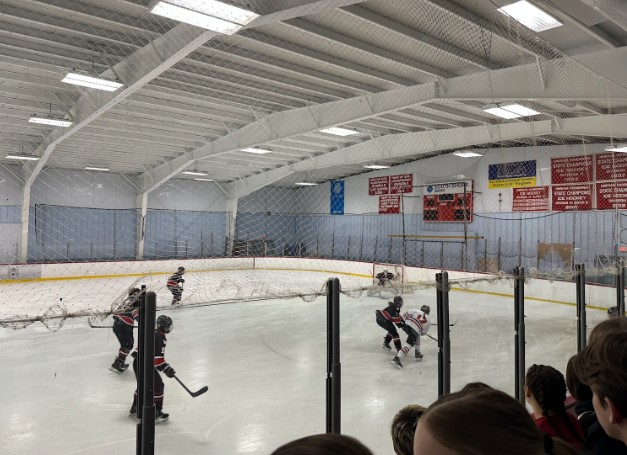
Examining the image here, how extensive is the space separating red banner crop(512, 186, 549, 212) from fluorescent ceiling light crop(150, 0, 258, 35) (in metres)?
13.3

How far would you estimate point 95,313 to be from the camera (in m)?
2.55

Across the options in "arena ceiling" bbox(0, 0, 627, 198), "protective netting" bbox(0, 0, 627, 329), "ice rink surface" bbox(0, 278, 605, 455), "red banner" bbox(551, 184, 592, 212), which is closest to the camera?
"ice rink surface" bbox(0, 278, 605, 455)

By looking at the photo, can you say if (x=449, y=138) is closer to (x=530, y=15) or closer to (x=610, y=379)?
(x=530, y=15)

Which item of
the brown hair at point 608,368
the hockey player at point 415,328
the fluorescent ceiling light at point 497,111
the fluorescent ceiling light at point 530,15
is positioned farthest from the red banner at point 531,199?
the brown hair at point 608,368

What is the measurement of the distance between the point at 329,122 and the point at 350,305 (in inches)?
177

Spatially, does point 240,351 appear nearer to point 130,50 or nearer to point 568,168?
point 130,50

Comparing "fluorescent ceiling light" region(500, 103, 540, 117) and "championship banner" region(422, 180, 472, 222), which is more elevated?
"fluorescent ceiling light" region(500, 103, 540, 117)

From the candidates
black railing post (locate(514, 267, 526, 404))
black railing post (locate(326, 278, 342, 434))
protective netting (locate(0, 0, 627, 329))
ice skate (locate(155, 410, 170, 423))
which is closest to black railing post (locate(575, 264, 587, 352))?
protective netting (locate(0, 0, 627, 329))

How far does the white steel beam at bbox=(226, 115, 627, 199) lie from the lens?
36.8ft

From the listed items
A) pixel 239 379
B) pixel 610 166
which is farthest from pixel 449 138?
pixel 239 379

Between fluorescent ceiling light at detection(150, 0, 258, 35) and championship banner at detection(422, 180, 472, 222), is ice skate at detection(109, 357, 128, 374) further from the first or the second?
championship banner at detection(422, 180, 472, 222)

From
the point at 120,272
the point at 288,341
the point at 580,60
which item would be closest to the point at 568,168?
the point at 580,60

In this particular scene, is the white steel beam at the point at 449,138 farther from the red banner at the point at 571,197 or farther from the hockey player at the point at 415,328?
the hockey player at the point at 415,328

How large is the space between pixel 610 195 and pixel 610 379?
50.0 feet
